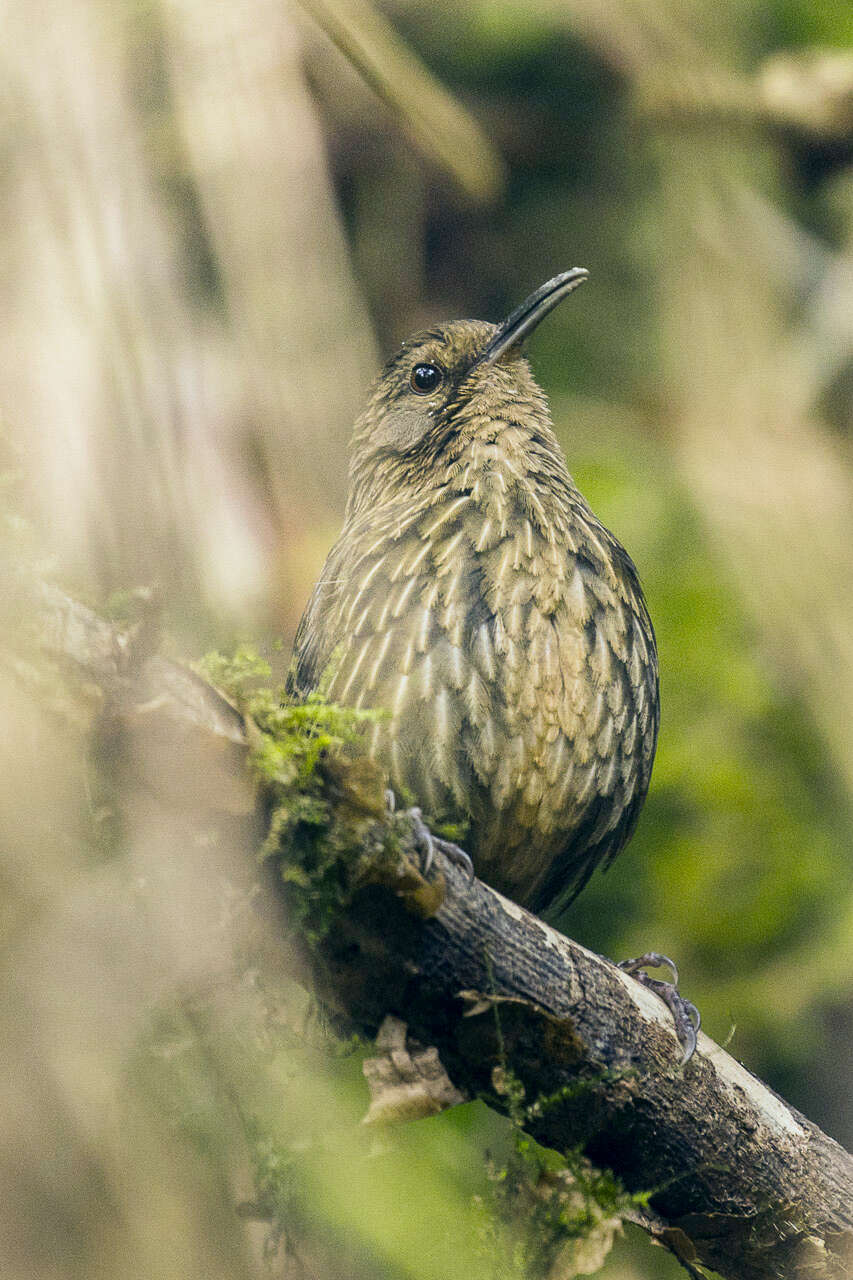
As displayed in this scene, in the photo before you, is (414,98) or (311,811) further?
(414,98)

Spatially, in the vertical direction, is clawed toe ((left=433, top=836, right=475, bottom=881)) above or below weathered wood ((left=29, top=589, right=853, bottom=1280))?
above

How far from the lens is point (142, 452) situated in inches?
71.2

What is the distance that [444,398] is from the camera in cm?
289

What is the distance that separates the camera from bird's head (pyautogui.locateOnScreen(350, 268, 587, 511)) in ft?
9.13

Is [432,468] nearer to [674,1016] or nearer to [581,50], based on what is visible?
[674,1016]

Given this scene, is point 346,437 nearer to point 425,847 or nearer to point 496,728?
point 496,728

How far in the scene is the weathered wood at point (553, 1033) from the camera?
4.34ft

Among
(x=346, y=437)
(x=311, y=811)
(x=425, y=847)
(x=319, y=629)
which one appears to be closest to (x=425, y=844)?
(x=425, y=847)

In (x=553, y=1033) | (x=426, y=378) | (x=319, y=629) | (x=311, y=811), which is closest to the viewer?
(x=311, y=811)

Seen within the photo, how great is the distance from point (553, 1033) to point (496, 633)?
873 millimetres

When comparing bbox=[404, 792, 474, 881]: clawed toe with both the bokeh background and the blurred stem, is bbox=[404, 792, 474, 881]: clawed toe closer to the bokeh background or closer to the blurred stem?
the bokeh background

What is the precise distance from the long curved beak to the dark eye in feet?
0.40

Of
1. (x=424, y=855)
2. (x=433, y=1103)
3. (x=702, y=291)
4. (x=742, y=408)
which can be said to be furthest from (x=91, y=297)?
(x=742, y=408)

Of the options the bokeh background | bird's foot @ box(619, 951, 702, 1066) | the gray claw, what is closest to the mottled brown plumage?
the bokeh background
